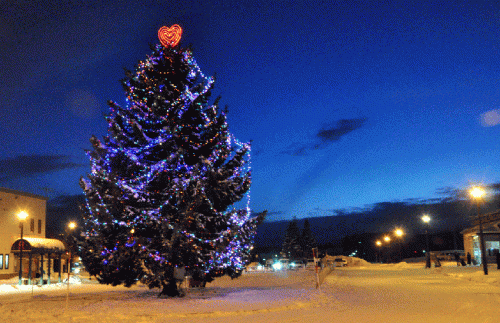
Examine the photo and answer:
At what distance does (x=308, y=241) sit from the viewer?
4535 inches

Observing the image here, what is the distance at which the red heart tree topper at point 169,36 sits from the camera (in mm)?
18406

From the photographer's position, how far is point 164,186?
1775 cm

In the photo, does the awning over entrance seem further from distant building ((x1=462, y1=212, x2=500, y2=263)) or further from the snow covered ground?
distant building ((x1=462, y1=212, x2=500, y2=263))

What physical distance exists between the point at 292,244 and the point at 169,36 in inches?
3810

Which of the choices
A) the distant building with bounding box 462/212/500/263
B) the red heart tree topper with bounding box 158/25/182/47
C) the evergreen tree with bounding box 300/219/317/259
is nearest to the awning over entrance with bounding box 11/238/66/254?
the red heart tree topper with bounding box 158/25/182/47

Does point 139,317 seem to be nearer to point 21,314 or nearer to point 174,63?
point 21,314

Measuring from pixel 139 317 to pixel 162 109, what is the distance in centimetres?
861

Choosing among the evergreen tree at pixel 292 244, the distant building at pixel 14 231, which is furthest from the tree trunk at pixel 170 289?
the evergreen tree at pixel 292 244

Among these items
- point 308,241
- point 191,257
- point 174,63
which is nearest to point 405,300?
point 191,257

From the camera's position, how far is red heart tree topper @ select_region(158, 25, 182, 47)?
18.4 metres

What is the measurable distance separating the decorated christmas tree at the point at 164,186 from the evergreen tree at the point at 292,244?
9313 cm

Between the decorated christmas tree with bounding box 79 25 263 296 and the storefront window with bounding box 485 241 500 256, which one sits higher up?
the decorated christmas tree with bounding box 79 25 263 296

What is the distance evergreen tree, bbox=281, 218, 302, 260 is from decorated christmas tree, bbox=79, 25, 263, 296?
9313 centimetres

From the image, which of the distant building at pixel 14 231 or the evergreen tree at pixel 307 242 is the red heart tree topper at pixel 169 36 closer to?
the distant building at pixel 14 231
